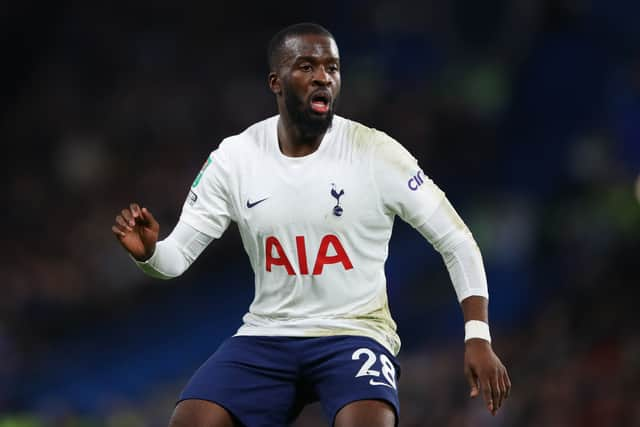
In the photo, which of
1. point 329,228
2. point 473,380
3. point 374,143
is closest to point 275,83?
point 374,143

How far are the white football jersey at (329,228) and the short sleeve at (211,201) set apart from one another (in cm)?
11

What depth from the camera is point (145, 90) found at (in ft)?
50.5

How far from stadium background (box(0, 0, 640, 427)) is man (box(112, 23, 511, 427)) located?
4.29 meters

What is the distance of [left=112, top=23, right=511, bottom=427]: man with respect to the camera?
16.9 feet

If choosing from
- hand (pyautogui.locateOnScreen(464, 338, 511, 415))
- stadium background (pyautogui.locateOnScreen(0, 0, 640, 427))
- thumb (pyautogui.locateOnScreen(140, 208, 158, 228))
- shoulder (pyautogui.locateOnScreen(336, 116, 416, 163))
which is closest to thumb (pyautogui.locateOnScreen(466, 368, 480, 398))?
hand (pyautogui.locateOnScreen(464, 338, 511, 415))

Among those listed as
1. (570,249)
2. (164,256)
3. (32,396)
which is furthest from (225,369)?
(32,396)

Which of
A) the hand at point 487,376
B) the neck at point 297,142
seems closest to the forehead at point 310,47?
the neck at point 297,142

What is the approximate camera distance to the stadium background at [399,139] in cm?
1053

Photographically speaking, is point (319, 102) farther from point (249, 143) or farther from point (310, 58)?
point (249, 143)

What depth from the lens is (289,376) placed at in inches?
206

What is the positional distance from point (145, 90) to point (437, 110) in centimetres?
389

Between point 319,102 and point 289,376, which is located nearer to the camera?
point 289,376

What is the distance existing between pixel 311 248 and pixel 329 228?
11 centimetres

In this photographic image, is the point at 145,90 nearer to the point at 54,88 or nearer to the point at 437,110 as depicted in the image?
the point at 54,88
